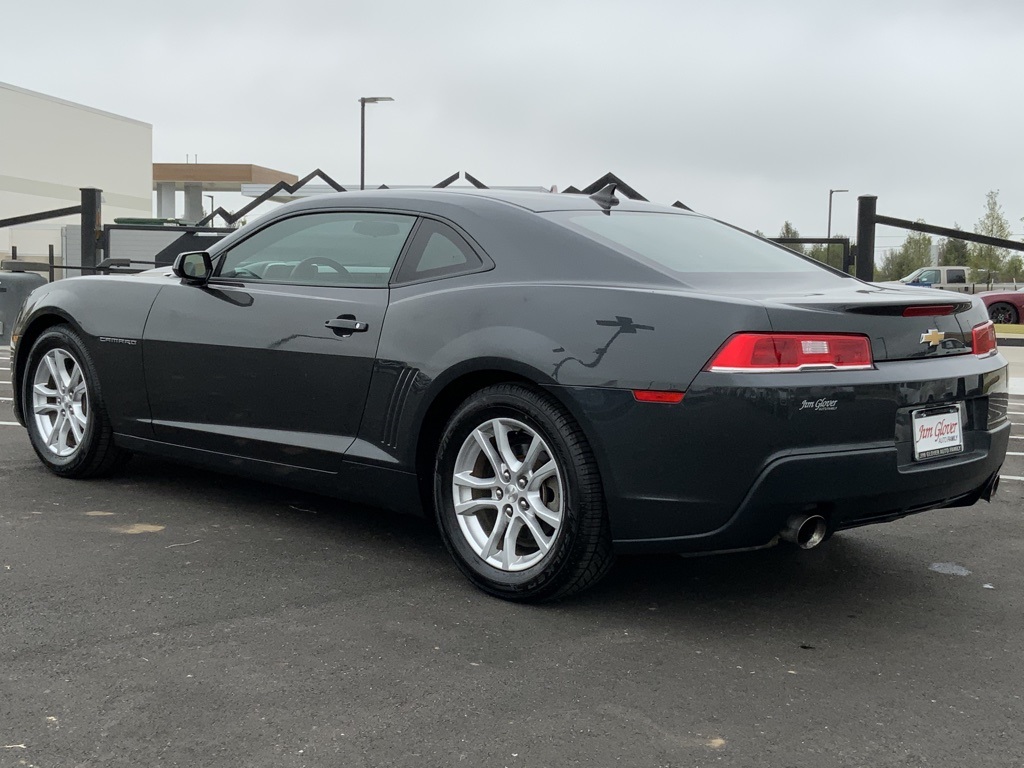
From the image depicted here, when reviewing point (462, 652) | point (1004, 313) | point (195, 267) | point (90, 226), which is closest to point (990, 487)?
point (462, 652)

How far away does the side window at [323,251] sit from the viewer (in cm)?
481

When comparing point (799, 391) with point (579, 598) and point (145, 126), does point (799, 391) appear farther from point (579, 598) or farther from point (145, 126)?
point (145, 126)

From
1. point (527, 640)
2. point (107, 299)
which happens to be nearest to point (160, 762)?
point (527, 640)

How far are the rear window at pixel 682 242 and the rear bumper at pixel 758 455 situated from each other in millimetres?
674

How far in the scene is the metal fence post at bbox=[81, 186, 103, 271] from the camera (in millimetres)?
12812

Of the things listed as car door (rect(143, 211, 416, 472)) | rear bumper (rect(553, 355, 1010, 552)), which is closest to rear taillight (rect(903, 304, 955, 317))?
rear bumper (rect(553, 355, 1010, 552))

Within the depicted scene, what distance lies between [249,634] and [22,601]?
86cm

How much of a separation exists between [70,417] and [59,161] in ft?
207

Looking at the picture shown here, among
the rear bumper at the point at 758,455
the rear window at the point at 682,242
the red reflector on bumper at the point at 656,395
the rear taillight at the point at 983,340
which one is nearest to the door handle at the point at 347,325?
the rear window at the point at 682,242

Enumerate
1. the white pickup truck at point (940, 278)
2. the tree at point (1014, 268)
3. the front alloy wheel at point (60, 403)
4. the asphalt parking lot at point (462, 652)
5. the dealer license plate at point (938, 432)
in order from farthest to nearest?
the tree at point (1014, 268)
the white pickup truck at point (940, 278)
the front alloy wheel at point (60, 403)
the dealer license plate at point (938, 432)
the asphalt parking lot at point (462, 652)

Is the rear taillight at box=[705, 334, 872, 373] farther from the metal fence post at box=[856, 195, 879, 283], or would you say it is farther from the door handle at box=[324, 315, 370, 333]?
the metal fence post at box=[856, 195, 879, 283]

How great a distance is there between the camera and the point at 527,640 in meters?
3.79

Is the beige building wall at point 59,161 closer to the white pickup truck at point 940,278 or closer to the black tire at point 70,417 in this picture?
the white pickup truck at point 940,278

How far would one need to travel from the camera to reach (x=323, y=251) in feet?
16.5
